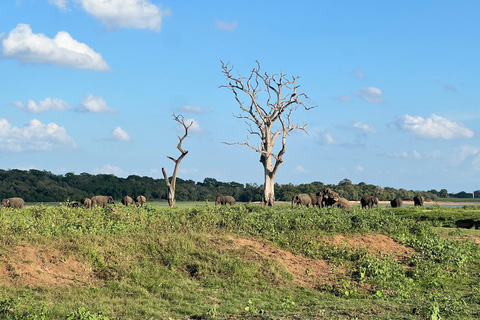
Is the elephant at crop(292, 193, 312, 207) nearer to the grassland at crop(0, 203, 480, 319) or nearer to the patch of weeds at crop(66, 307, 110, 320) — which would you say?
the grassland at crop(0, 203, 480, 319)

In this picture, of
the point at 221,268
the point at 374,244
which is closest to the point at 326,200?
the point at 374,244

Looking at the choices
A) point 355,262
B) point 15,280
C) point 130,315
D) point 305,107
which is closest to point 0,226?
A: point 15,280

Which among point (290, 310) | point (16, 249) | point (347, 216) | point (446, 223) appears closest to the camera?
point (290, 310)

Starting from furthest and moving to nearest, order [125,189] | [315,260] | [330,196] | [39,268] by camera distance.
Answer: [125,189] < [330,196] < [315,260] < [39,268]

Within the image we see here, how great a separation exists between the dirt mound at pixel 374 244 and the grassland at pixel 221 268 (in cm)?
6

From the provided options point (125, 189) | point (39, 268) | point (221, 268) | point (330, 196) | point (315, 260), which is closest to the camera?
point (39, 268)

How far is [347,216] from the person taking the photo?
20531mm

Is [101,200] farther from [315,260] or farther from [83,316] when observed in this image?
[83,316]

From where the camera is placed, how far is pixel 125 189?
67.0 meters

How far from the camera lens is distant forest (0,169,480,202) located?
6288 cm

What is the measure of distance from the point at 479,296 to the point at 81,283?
32.8ft

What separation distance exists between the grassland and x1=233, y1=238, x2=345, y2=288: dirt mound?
0.13ft

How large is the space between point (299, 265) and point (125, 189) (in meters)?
54.7

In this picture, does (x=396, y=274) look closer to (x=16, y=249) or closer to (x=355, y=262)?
(x=355, y=262)
